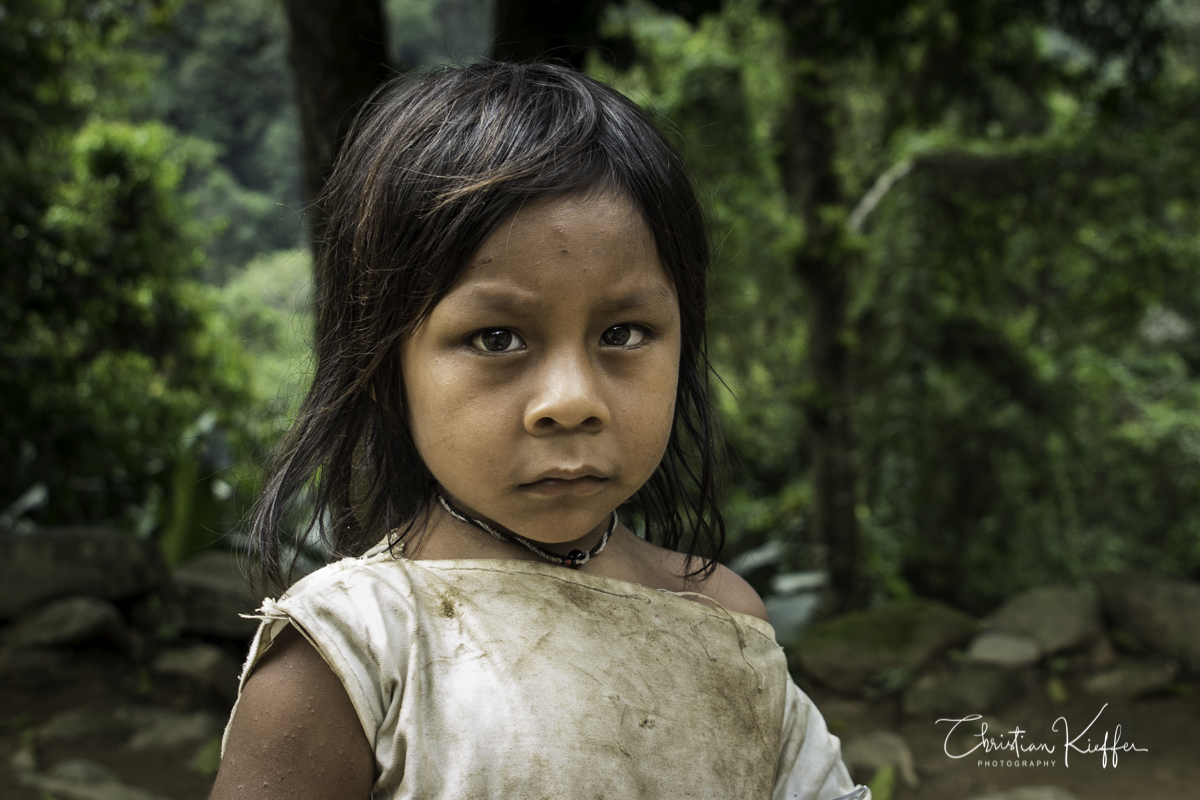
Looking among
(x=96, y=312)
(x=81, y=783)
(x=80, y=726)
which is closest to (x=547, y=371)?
(x=81, y=783)

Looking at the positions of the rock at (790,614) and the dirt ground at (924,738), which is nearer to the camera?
the dirt ground at (924,738)

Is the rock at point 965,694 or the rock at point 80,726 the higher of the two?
the rock at point 965,694

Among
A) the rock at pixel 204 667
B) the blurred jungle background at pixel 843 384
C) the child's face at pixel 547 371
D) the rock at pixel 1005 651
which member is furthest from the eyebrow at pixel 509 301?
the rock at pixel 1005 651

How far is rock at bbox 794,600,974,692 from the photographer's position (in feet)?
11.7

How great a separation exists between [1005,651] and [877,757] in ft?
3.42

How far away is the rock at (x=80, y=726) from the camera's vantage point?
10.3 feet

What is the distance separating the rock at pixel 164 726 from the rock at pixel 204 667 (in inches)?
7.0

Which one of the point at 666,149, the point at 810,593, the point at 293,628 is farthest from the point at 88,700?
the point at 666,149

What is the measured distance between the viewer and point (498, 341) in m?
0.89

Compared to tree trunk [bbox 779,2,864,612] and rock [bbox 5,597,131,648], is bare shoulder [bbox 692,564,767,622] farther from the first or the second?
rock [bbox 5,597,131,648]

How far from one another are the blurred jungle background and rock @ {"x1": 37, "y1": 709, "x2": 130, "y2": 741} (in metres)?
0.01

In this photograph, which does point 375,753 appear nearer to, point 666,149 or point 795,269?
point 666,149

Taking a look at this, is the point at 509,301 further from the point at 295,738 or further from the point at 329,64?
the point at 329,64

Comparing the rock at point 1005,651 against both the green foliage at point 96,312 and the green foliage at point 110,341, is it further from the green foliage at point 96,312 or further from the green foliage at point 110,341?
the green foliage at point 110,341
